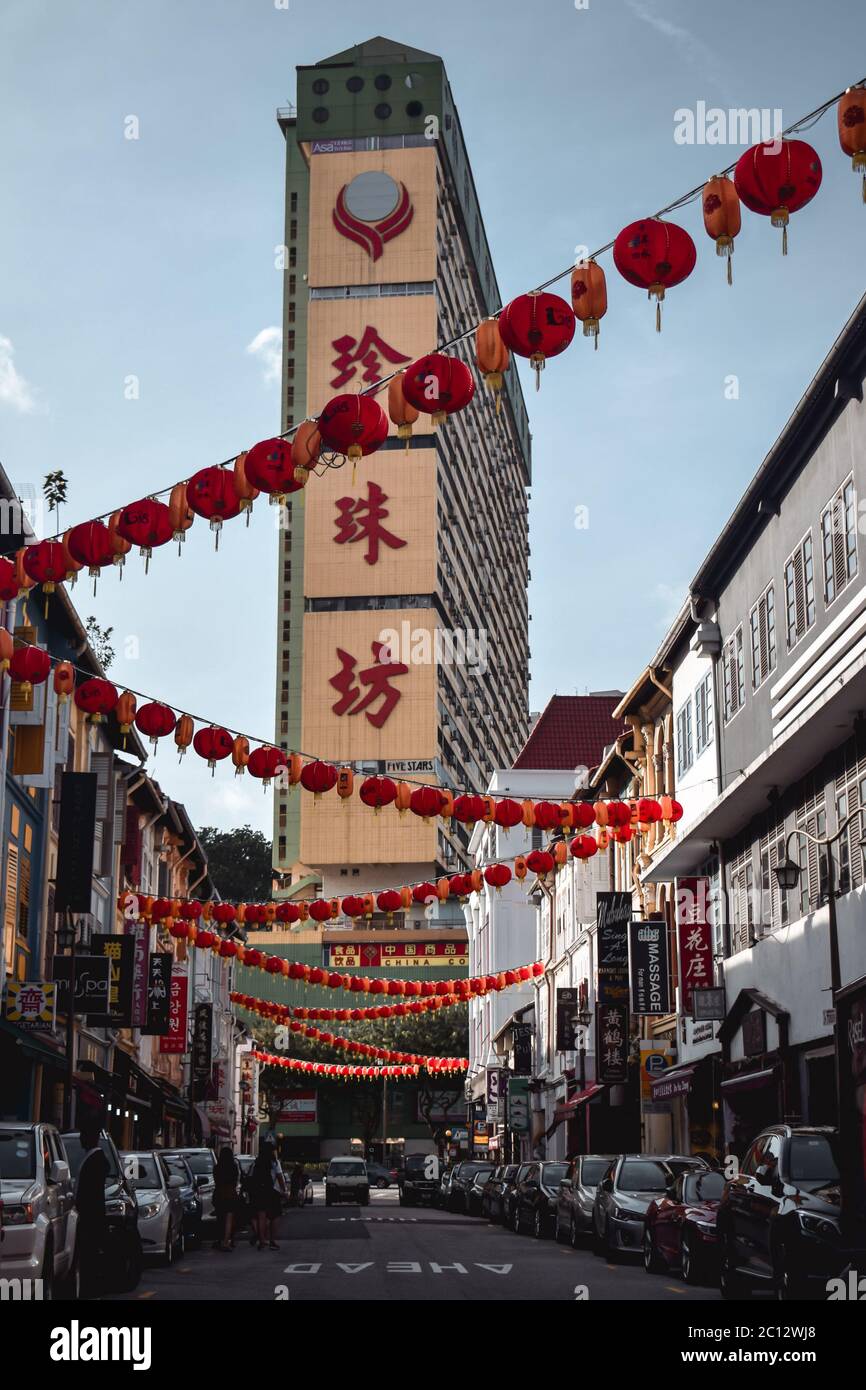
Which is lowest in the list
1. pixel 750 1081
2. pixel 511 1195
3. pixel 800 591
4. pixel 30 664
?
pixel 511 1195

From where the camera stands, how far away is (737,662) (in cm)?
3297

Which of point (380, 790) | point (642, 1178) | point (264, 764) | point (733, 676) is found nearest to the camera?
point (642, 1178)

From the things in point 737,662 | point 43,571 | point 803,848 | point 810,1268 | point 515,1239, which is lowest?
point 515,1239

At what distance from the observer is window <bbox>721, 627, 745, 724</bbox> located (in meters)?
32.6

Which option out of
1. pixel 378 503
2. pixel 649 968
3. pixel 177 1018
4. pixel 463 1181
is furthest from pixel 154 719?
pixel 378 503

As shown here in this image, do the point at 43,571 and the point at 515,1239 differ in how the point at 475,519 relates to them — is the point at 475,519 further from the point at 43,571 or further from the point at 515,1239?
the point at 43,571

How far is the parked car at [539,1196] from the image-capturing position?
33.4 m

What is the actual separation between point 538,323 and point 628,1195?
14847 mm

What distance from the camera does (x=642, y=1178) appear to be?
25609 mm

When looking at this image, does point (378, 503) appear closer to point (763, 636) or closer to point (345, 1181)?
point (345, 1181)

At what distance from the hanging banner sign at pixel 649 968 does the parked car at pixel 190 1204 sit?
10.9 m

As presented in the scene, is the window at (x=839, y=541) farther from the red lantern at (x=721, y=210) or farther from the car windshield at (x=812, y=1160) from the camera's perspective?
the red lantern at (x=721, y=210)
